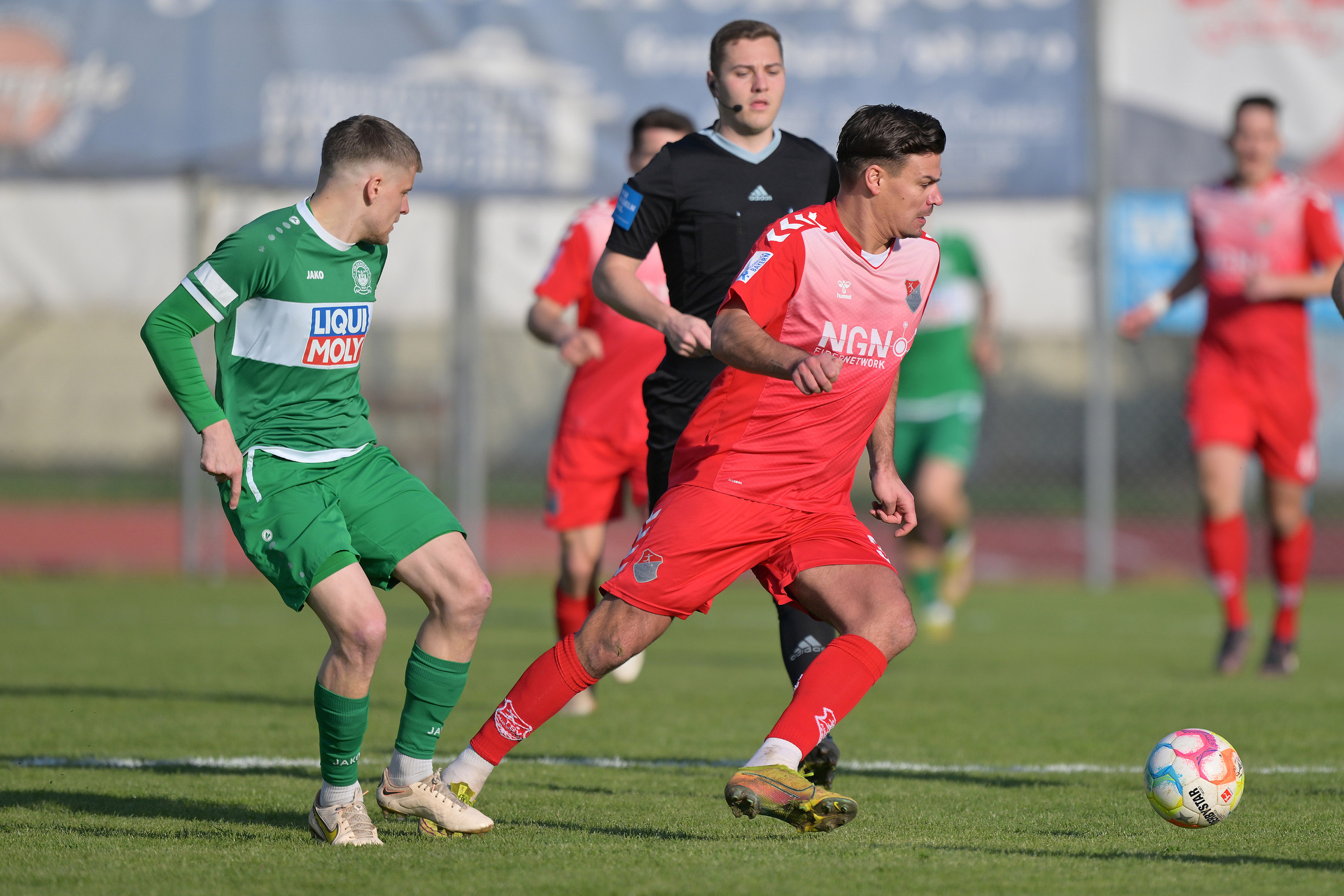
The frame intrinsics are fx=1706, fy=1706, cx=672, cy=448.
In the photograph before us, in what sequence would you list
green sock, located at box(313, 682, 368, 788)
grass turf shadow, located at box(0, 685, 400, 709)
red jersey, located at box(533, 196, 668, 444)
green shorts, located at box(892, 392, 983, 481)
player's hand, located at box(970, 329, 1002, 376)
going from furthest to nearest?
green shorts, located at box(892, 392, 983, 481)
player's hand, located at box(970, 329, 1002, 376)
grass turf shadow, located at box(0, 685, 400, 709)
red jersey, located at box(533, 196, 668, 444)
green sock, located at box(313, 682, 368, 788)

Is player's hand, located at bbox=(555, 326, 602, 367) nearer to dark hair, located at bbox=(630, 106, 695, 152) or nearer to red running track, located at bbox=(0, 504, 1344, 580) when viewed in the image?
dark hair, located at bbox=(630, 106, 695, 152)

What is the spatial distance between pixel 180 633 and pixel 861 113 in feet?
23.5

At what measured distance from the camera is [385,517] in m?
4.46

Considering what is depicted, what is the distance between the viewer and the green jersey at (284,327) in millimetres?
4270

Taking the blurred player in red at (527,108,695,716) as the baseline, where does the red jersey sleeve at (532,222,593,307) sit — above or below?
above

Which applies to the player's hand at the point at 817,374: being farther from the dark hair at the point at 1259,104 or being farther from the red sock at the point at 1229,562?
the red sock at the point at 1229,562

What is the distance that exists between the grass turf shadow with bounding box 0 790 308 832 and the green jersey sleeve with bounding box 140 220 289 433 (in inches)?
45.2

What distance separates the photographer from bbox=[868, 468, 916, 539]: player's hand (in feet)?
14.7

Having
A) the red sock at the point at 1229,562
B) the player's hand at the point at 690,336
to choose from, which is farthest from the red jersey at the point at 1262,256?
the player's hand at the point at 690,336

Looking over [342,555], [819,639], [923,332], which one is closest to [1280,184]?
[923,332]

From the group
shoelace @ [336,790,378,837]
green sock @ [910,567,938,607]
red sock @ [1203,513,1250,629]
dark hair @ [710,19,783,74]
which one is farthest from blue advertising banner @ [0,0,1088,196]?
shoelace @ [336,790,378,837]

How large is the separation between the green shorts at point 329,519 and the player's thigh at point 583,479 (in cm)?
259

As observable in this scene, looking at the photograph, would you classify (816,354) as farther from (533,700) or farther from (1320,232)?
(1320,232)

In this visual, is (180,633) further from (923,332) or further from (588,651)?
(588,651)
